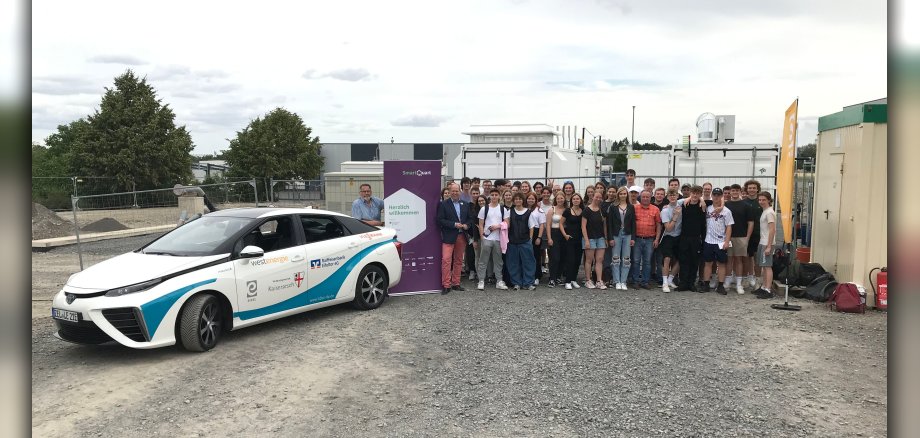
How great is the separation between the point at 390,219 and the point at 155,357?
4446mm

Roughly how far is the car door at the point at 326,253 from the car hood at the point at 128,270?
4.34 feet

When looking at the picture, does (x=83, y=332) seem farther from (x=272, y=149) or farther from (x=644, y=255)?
(x=272, y=149)

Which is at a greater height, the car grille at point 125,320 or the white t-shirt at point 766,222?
the white t-shirt at point 766,222

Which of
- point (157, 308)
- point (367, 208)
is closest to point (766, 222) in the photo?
point (367, 208)

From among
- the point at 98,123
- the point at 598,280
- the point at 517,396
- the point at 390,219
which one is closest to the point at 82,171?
the point at 98,123

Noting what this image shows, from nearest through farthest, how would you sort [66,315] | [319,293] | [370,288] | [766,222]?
[66,315] → [319,293] → [370,288] → [766,222]

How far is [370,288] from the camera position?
29.7 ft

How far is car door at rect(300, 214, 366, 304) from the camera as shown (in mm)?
8156

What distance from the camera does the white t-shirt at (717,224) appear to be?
10156 mm

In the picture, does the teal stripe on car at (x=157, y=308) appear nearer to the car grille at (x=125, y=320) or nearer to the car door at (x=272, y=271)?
the car grille at (x=125, y=320)

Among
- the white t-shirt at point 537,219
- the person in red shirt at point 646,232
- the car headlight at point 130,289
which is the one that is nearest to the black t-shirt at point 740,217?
the person in red shirt at point 646,232

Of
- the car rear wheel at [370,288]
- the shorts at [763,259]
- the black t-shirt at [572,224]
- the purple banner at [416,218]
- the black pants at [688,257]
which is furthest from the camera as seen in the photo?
the black t-shirt at [572,224]

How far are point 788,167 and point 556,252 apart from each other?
13.1 feet
